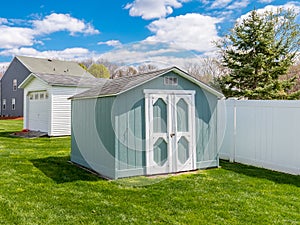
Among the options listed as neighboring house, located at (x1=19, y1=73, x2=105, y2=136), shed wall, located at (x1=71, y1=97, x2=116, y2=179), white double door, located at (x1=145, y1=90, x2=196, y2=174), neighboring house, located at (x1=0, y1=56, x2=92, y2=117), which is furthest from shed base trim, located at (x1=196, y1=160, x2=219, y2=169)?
neighboring house, located at (x1=0, y1=56, x2=92, y2=117)

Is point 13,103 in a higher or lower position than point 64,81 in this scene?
lower

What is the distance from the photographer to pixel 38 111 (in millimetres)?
14000

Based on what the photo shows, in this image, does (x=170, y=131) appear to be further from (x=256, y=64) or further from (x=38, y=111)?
(x=38, y=111)

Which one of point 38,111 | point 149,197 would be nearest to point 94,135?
point 149,197

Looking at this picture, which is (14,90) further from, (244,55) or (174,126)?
(174,126)

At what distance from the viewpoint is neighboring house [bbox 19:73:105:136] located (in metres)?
12.7

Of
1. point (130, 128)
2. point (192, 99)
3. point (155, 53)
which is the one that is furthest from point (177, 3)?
point (130, 128)

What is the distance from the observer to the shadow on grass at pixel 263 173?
5.26 meters

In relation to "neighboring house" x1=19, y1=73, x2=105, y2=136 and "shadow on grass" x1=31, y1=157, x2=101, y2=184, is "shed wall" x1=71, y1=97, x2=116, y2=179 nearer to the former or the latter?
"shadow on grass" x1=31, y1=157, x2=101, y2=184

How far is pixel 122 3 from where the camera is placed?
1269 cm

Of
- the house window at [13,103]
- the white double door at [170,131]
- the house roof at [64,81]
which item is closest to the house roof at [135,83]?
the white double door at [170,131]

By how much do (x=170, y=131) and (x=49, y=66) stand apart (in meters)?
22.0

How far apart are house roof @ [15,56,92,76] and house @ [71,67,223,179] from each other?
1882cm

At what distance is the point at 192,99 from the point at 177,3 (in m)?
8.86
